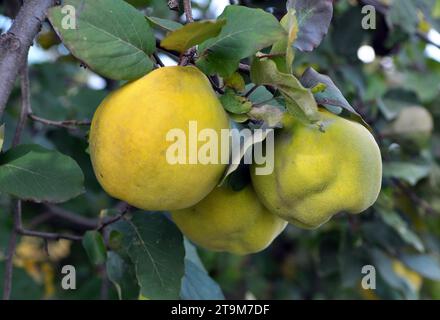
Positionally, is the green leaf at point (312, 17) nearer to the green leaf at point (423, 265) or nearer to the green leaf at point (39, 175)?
the green leaf at point (39, 175)

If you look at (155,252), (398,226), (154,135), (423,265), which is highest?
(154,135)

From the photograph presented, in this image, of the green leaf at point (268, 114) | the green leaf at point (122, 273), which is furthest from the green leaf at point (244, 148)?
the green leaf at point (122, 273)

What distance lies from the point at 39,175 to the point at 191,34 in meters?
0.36

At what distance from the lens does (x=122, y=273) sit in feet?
4.40

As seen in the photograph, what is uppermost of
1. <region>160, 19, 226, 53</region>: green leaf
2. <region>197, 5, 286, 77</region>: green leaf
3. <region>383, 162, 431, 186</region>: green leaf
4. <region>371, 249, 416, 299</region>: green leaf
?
<region>160, 19, 226, 53</region>: green leaf

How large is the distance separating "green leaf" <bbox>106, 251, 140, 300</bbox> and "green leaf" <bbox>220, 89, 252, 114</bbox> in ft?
1.62

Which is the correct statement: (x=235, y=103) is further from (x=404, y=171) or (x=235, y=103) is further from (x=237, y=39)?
Result: (x=404, y=171)

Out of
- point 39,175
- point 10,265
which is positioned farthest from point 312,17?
point 10,265

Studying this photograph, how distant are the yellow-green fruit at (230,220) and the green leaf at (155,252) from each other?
4.5 inches

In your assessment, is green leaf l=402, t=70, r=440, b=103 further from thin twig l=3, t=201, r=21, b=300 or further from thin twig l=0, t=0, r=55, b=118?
thin twig l=0, t=0, r=55, b=118

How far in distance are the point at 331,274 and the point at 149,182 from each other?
1.26m

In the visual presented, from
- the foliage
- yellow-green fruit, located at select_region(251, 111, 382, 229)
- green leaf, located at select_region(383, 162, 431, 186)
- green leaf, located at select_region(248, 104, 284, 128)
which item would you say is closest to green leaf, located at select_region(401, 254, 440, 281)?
the foliage

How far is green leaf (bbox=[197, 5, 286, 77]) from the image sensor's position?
917 millimetres

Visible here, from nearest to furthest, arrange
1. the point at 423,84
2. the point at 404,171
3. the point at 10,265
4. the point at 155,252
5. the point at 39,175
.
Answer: the point at 39,175
the point at 155,252
the point at 10,265
the point at 404,171
the point at 423,84
